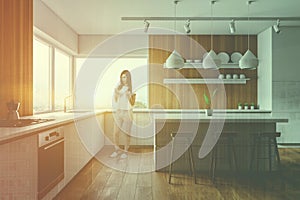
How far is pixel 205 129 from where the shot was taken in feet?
15.7

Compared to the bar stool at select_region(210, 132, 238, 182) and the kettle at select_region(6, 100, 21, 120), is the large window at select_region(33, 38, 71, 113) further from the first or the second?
the bar stool at select_region(210, 132, 238, 182)

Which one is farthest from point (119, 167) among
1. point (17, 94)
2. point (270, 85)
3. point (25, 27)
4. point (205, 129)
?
point (270, 85)

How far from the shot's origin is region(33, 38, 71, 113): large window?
5211 millimetres

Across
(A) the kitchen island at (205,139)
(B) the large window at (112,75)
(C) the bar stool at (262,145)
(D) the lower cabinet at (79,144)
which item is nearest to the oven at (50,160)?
(D) the lower cabinet at (79,144)

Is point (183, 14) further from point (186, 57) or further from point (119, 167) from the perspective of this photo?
point (119, 167)

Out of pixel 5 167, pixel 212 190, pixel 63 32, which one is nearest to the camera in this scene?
pixel 5 167

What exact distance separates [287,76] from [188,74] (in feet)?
6.89

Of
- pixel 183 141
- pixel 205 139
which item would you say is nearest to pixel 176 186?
pixel 183 141

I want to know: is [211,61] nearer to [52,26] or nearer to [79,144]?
[79,144]

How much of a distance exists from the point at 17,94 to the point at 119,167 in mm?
2220

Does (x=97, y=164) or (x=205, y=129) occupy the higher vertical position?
(x=205, y=129)

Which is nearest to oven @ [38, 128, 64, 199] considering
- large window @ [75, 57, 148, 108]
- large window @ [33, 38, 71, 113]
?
large window @ [33, 38, 71, 113]

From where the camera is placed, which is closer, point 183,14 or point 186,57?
point 183,14

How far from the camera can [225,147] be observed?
4.82 metres
